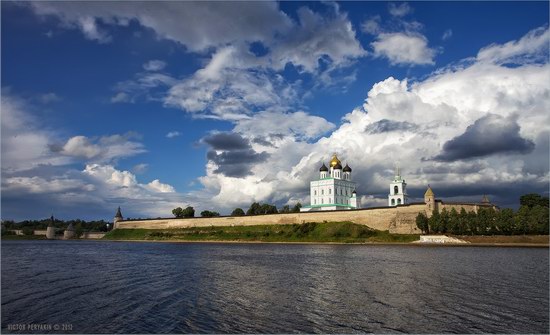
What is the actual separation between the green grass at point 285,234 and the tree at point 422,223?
5.85 feet

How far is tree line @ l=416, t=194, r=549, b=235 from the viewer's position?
45.9m

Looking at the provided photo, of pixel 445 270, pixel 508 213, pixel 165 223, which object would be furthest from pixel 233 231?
pixel 445 270

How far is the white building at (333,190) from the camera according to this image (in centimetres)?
8075

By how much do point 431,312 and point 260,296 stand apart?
614cm

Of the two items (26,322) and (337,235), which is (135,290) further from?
(337,235)

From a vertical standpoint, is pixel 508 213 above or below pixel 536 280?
above

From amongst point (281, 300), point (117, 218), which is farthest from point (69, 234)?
point (281, 300)

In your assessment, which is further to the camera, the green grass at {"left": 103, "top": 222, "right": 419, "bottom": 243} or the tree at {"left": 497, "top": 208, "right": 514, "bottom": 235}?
the green grass at {"left": 103, "top": 222, "right": 419, "bottom": 243}

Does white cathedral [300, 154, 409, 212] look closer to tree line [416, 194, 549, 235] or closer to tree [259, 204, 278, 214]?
tree [259, 204, 278, 214]

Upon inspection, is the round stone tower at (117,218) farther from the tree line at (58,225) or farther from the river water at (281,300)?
the river water at (281,300)

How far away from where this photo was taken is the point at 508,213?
48.5 meters

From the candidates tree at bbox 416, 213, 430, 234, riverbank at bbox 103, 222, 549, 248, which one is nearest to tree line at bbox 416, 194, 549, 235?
tree at bbox 416, 213, 430, 234

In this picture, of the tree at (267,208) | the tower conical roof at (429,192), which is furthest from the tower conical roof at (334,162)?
the tower conical roof at (429,192)

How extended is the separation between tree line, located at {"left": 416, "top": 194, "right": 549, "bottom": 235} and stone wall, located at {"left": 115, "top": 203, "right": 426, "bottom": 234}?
2.68 m
